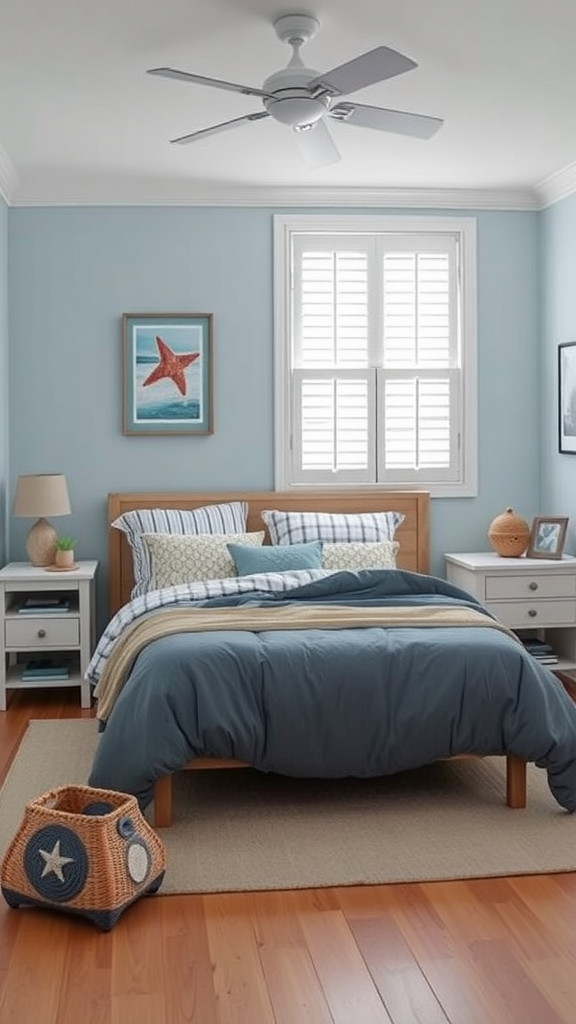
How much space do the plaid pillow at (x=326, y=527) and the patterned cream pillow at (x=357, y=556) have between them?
0.15m

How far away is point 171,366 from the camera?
20.3 feet

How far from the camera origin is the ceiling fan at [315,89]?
3471mm

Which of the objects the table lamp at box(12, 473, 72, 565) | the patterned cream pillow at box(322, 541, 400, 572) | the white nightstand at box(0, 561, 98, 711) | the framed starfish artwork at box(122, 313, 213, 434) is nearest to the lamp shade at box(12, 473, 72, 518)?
the table lamp at box(12, 473, 72, 565)

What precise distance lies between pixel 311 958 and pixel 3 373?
3.90 metres

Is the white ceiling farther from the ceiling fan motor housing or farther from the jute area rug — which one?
the jute area rug

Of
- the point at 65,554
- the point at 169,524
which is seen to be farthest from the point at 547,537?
the point at 65,554

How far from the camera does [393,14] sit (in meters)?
3.70

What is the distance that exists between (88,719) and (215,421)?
1.76 meters

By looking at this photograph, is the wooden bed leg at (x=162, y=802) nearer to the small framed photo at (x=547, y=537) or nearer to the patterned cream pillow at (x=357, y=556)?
the patterned cream pillow at (x=357, y=556)

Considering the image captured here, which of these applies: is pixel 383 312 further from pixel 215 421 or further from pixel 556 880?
pixel 556 880

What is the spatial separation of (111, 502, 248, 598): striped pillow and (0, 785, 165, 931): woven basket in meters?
2.56

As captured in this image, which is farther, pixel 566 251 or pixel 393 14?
pixel 566 251

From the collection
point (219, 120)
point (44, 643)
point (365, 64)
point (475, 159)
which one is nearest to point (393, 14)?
point (365, 64)

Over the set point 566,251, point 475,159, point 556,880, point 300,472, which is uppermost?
point 475,159
